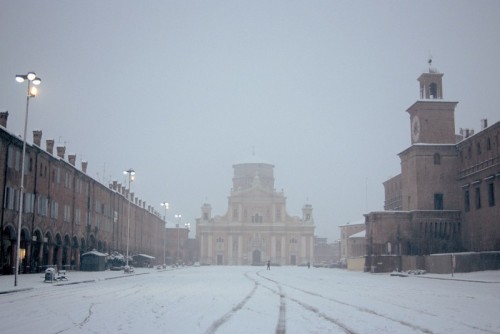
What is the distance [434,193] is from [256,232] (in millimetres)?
69521

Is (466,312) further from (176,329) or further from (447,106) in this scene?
Result: (447,106)

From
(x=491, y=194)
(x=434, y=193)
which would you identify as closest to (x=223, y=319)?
(x=491, y=194)

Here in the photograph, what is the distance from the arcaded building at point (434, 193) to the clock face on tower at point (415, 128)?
0.36 feet

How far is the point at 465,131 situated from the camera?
73188mm

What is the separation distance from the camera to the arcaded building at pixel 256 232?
12475cm

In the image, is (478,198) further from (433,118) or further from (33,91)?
(33,91)

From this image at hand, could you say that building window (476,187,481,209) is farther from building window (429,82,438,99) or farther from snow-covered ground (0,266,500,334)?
snow-covered ground (0,266,500,334)

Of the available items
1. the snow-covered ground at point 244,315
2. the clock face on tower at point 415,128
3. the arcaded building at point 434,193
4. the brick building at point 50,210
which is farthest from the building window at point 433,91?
the snow-covered ground at point 244,315

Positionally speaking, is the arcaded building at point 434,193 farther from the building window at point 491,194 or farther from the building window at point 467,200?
the building window at point 491,194

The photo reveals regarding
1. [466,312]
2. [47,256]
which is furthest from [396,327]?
[47,256]

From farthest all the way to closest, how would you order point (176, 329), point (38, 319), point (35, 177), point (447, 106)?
point (447, 106) → point (35, 177) → point (38, 319) → point (176, 329)

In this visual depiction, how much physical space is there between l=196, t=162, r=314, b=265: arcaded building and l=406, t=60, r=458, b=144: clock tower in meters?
66.0

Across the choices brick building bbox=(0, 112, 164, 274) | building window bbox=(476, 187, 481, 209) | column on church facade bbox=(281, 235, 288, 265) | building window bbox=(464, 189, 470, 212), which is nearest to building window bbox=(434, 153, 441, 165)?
building window bbox=(464, 189, 470, 212)

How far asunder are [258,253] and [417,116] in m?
69.6
